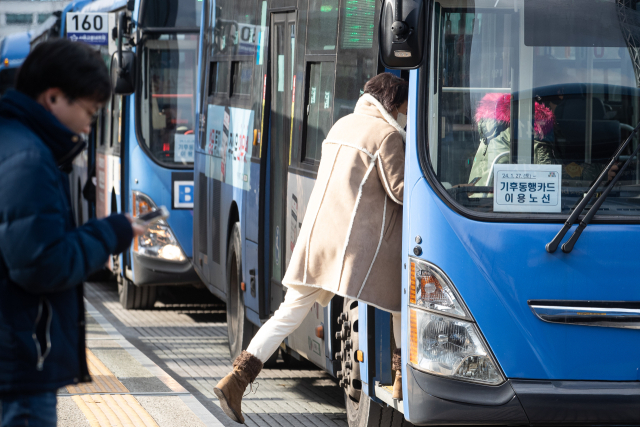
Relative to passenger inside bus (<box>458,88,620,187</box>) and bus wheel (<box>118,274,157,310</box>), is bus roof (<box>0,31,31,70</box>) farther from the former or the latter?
passenger inside bus (<box>458,88,620,187</box>)

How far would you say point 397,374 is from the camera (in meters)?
5.23

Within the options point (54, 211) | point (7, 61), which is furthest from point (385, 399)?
point (7, 61)

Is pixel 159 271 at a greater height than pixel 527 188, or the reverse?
pixel 527 188

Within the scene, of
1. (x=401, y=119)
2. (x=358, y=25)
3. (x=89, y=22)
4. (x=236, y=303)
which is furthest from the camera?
(x=89, y=22)

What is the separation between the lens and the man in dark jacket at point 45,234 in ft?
9.75

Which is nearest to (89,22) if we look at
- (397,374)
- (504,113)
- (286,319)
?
(286,319)

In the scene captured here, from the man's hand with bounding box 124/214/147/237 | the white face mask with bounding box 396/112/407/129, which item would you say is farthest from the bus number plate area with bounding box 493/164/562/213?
the man's hand with bounding box 124/214/147/237

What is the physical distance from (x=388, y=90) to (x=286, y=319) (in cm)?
137

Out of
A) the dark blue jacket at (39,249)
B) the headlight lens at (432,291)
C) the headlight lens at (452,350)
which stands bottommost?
the headlight lens at (452,350)

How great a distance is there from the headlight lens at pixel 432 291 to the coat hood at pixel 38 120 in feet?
6.58

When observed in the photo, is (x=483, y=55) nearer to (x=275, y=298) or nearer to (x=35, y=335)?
(x=35, y=335)

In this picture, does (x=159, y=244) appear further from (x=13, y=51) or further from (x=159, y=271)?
(x=13, y=51)

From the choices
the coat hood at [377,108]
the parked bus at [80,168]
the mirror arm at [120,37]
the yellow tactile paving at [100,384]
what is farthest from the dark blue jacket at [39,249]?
the parked bus at [80,168]

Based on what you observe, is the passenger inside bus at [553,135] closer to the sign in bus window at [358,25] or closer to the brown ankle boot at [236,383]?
the sign in bus window at [358,25]
